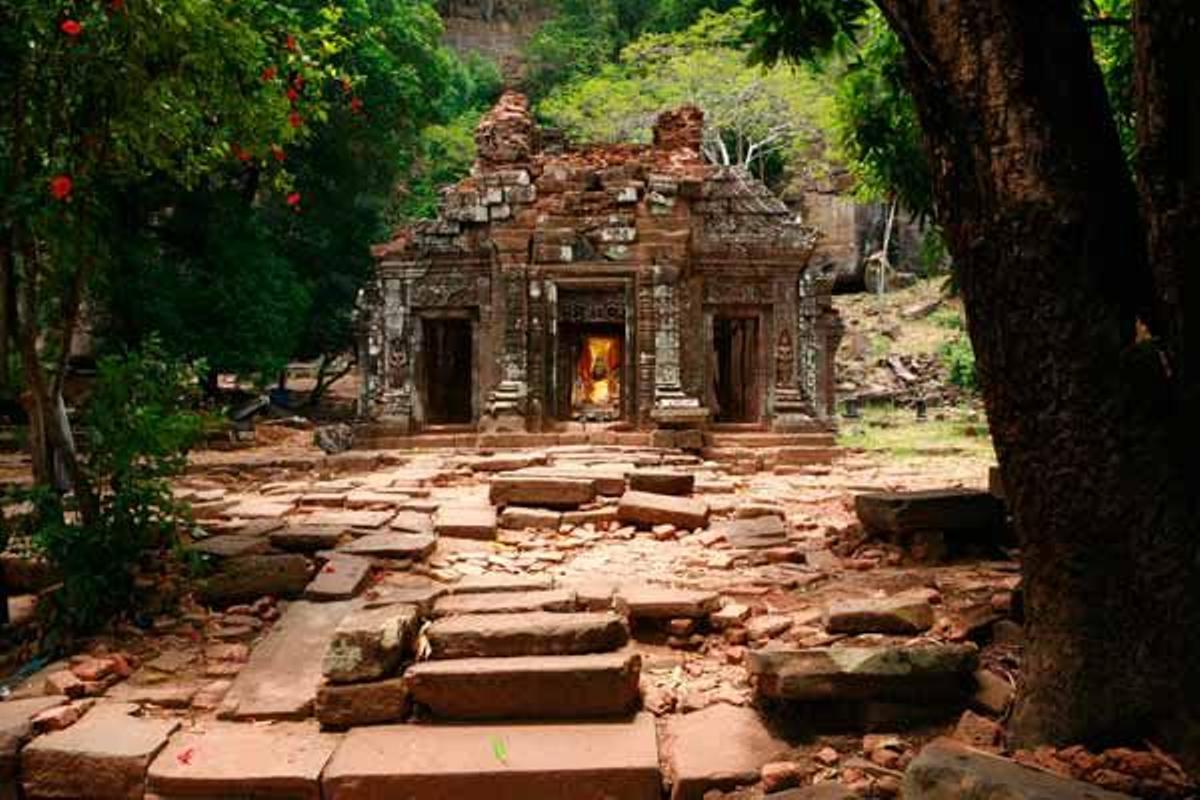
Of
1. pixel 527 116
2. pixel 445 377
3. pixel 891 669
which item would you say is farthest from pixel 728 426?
pixel 891 669

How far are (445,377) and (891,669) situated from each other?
13898mm

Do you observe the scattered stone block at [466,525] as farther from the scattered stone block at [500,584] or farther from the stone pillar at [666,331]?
the stone pillar at [666,331]

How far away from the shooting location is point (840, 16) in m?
5.05

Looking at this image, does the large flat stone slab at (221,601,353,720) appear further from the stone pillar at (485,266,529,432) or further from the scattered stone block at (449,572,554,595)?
the stone pillar at (485,266,529,432)

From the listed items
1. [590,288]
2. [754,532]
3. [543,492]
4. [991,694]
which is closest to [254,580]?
[543,492]

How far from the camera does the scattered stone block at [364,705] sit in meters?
3.85

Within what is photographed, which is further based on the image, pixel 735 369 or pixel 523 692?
pixel 735 369

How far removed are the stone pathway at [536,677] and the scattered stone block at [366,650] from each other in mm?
11

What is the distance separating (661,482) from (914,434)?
42.2ft

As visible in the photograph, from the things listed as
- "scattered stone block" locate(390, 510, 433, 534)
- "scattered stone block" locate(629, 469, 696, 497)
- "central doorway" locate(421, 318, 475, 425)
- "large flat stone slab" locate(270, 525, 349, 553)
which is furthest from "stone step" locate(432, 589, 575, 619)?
"central doorway" locate(421, 318, 475, 425)

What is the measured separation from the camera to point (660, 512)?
23.9ft

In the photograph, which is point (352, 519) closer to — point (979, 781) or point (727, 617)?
point (727, 617)

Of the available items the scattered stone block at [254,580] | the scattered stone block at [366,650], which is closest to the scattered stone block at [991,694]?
the scattered stone block at [366,650]

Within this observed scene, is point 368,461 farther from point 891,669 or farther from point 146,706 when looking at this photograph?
point 891,669
